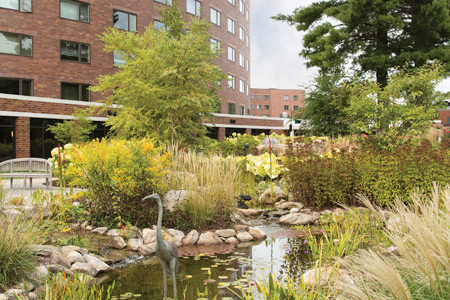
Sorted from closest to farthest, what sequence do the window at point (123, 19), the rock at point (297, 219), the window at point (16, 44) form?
the rock at point (297, 219), the window at point (16, 44), the window at point (123, 19)

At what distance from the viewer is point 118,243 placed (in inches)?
230

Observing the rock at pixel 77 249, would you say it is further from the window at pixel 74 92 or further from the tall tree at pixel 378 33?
the window at pixel 74 92

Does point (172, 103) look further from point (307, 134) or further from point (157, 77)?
point (307, 134)

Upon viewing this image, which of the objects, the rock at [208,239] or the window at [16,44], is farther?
the window at [16,44]

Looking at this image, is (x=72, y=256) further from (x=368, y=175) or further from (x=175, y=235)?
(x=368, y=175)

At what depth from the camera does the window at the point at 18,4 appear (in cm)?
2166

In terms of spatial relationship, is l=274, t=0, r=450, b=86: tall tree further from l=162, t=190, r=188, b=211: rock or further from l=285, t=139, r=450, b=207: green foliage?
l=162, t=190, r=188, b=211: rock

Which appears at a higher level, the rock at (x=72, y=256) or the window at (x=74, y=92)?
the window at (x=74, y=92)

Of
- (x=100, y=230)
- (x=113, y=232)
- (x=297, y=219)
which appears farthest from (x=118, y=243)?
(x=297, y=219)

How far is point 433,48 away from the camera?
66.7 ft

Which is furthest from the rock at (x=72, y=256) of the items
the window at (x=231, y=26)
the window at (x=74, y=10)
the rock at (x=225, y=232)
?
the window at (x=231, y=26)

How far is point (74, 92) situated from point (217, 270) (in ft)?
72.7

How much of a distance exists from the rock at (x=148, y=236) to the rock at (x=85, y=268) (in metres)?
1.30

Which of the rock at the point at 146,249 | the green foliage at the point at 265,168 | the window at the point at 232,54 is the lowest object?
the rock at the point at 146,249
